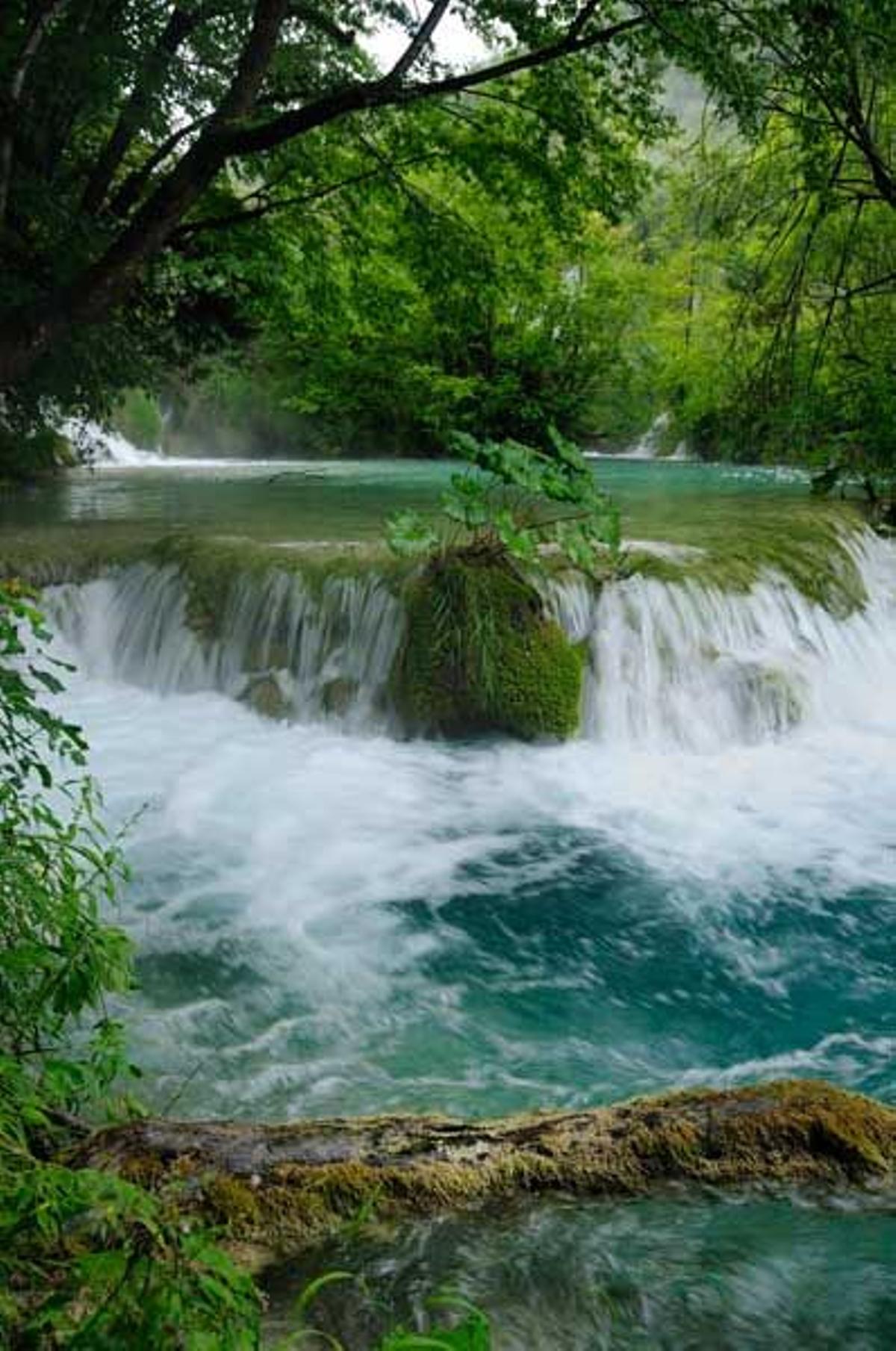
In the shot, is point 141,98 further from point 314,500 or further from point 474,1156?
point 314,500

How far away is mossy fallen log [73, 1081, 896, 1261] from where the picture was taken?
6.56ft

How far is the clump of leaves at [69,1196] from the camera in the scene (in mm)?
A: 1355

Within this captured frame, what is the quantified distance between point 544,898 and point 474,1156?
10.2ft

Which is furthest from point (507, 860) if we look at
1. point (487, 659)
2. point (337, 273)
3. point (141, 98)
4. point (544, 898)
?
point (337, 273)

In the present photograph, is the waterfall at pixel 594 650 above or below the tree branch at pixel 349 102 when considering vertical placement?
below

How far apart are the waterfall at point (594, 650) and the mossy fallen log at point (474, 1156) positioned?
5.13m

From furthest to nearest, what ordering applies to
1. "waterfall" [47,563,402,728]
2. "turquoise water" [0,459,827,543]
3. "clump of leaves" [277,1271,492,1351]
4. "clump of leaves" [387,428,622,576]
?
"turquoise water" [0,459,827,543]
"waterfall" [47,563,402,728]
"clump of leaves" [387,428,622,576]
"clump of leaves" [277,1271,492,1351]

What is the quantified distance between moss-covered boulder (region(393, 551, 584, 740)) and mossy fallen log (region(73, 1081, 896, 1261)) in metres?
4.82

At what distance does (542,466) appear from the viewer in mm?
5453

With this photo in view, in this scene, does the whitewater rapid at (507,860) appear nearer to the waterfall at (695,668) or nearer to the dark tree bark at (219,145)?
the waterfall at (695,668)

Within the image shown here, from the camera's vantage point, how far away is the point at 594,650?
25.0 feet

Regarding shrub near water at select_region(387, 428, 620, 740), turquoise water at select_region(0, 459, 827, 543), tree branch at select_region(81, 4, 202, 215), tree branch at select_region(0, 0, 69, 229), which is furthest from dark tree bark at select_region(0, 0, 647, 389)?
turquoise water at select_region(0, 459, 827, 543)

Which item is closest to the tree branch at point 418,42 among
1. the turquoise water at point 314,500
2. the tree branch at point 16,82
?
the tree branch at point 16,82

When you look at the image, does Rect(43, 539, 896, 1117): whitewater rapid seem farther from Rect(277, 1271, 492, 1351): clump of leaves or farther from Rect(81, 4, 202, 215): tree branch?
Rect(81, 4, 202, 215): tree branch
